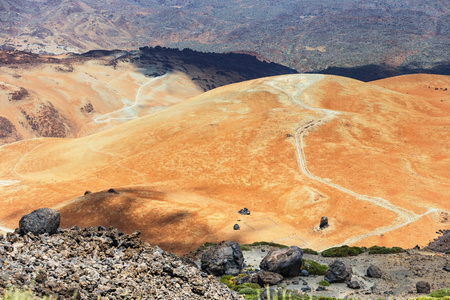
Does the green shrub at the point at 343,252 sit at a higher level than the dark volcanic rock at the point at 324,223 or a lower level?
higher

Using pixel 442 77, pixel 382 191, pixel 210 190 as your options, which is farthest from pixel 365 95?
pixel 442 77

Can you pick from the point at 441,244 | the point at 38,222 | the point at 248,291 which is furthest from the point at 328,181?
the point at 38,222

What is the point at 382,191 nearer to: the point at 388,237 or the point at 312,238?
the point at 388,237

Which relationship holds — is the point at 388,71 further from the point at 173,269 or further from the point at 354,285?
the point at 173,269

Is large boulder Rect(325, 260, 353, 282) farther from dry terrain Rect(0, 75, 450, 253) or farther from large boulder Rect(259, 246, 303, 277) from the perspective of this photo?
dry terrain Rect(0, 75, 450, 253)

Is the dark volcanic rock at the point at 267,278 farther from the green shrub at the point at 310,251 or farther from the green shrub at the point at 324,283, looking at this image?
the green shrub at the point at 310,251

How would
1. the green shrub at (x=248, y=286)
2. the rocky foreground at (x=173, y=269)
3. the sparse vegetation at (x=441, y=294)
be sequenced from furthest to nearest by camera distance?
the green shrub at (x=248, y=286) < the sparse vegetation at (x=441, y=294) < the rocky foreground at (x=173, y=269)

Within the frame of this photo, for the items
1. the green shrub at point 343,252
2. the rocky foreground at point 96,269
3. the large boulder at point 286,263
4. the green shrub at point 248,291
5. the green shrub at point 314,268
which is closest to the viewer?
the rocky foreground at point 96,269

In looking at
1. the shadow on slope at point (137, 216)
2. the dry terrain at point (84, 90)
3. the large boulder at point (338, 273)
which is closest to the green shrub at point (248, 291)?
the large boulder at point (338, 273)
